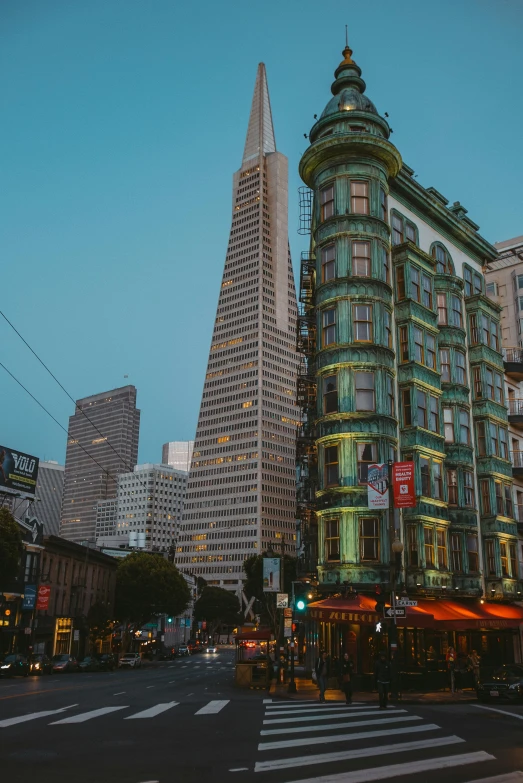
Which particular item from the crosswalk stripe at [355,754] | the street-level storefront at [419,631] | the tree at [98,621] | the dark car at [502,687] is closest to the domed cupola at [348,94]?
the street-level storefront at [419,631]

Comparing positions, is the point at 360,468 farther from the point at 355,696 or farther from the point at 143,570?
the point at 143,570

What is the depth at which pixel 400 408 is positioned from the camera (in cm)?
3931

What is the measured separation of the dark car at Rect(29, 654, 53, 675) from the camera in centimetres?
4824

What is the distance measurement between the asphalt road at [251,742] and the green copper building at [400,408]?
32.7ft

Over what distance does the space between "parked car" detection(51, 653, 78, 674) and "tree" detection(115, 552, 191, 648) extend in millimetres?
27885

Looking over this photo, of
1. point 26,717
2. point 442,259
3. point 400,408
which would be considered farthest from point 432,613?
point 442,259

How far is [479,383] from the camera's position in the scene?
4575cm

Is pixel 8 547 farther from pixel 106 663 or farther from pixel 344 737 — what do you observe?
pixel 344 737

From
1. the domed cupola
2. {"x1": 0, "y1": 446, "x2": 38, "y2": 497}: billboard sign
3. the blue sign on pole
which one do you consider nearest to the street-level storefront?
the domed cupola

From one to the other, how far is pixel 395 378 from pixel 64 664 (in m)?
30.9

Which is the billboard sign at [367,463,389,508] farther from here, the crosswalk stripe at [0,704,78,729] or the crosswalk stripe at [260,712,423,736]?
the crosswalk stripe at [0,704,78,729]

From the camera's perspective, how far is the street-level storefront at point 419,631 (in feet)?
103

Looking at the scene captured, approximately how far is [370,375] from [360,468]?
4.89 meters

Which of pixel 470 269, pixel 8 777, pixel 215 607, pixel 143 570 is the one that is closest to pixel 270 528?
pixel 215 607
